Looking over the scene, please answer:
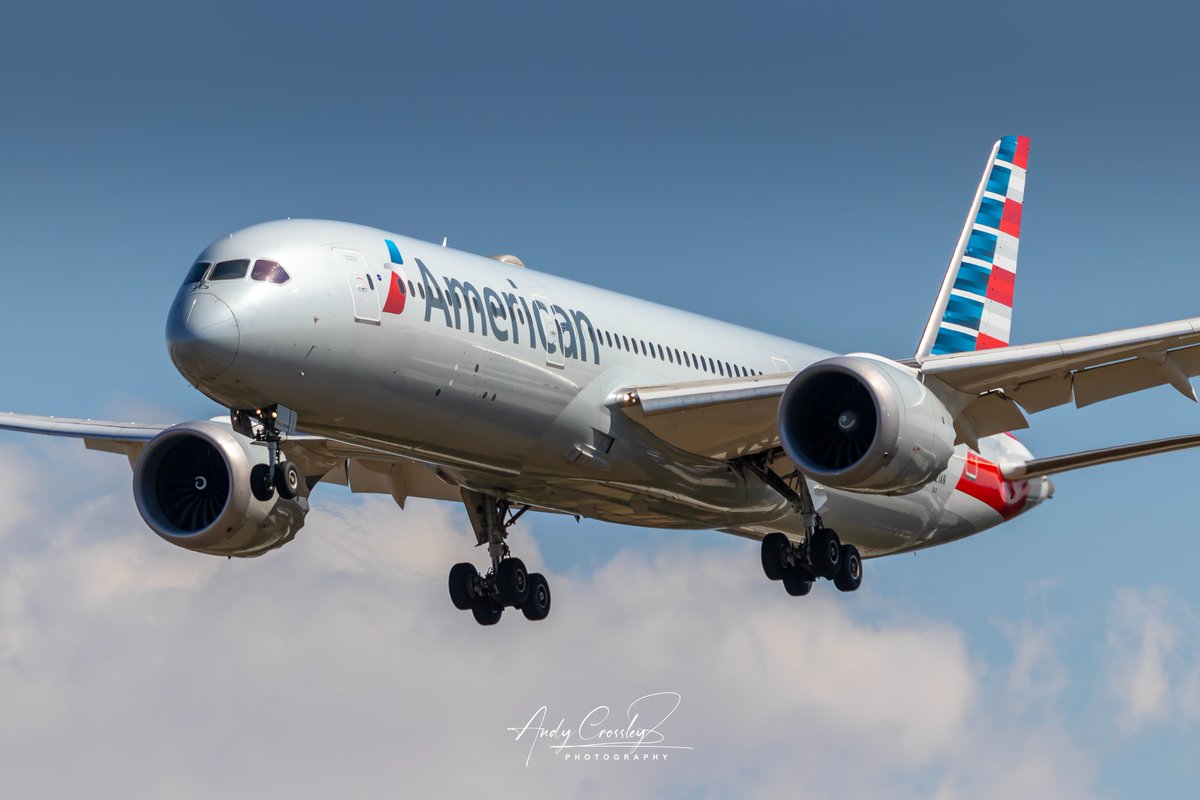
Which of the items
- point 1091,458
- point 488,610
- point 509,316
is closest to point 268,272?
point 509,316

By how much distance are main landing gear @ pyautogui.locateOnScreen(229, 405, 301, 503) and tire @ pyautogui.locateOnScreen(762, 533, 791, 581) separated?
10.7m

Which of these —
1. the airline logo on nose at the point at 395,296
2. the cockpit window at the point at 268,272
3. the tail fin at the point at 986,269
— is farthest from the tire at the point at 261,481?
the tail fin at the point at 986,269

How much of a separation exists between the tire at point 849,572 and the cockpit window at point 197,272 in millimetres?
13266

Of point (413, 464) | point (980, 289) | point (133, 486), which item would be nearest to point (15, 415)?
point (133, 486)

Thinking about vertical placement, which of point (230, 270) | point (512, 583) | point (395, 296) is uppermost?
point (230, 270)

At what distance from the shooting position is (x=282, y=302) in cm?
2431

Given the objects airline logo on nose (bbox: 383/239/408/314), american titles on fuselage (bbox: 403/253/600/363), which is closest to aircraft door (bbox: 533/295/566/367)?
american titles on fuselage (bbox: 403/253/600/363)

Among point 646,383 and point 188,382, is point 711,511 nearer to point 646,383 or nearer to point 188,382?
point 646,383

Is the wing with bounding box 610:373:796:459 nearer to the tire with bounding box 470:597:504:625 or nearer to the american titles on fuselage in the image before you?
the american titles on fuselage

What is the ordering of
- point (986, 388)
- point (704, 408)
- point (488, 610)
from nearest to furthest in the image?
1. point (986, 388)
2. point (704, 408)
3. point (488, 610)

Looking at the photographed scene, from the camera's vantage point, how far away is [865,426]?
2755 cm

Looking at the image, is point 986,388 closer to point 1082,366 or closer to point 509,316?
point 1082,366

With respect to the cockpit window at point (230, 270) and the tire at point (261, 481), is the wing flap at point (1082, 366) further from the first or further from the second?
the cockpit window at point (230, 270)

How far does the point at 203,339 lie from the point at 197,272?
5.04ft
